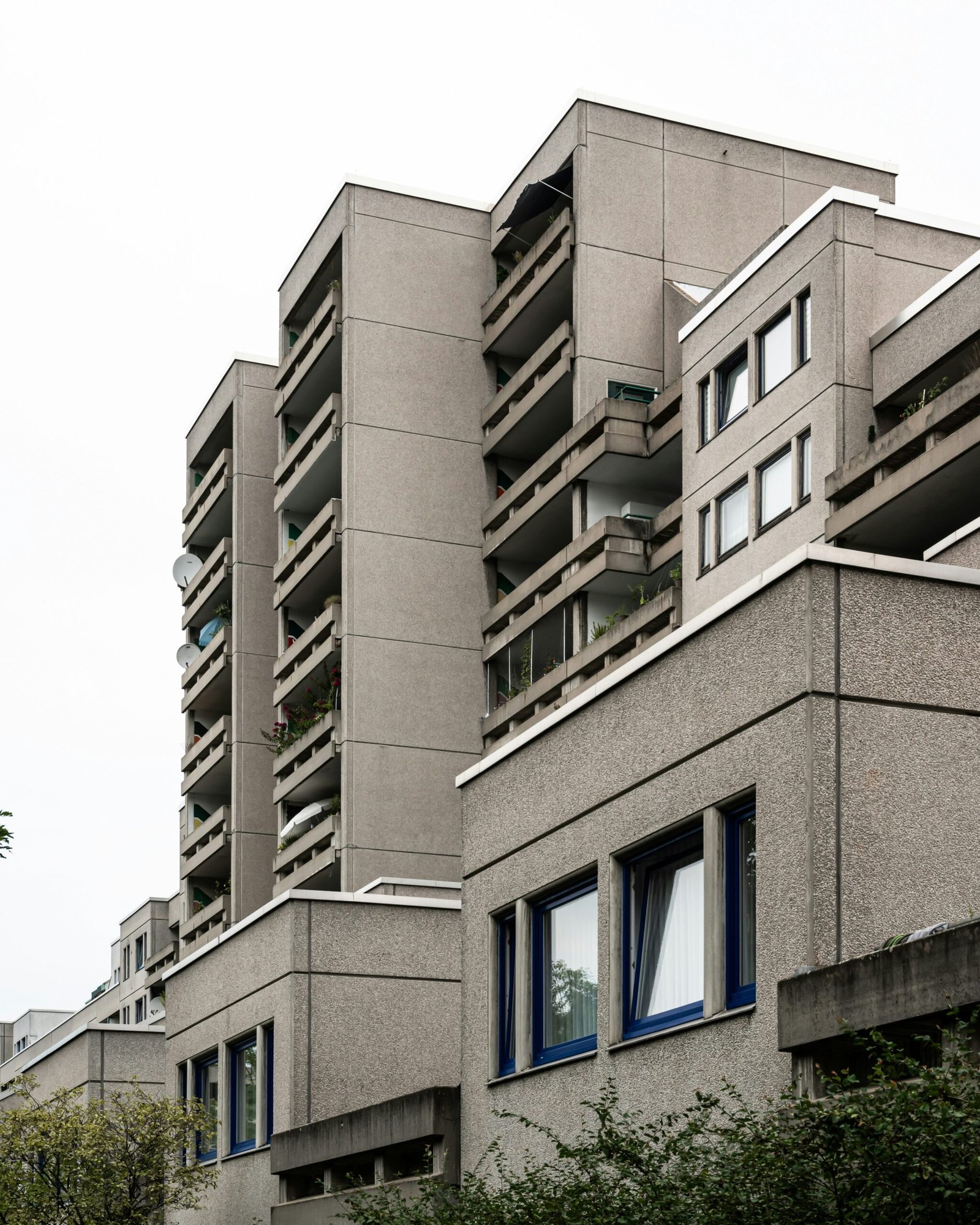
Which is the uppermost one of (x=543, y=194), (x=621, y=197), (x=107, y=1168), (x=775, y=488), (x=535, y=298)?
(x=543, y=194)

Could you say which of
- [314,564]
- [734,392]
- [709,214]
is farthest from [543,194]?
[314,564]

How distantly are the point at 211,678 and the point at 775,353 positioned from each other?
25.3 metres

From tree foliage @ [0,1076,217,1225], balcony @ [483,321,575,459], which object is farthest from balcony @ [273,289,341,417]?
tree foliage @ [0,1076,217,1225]

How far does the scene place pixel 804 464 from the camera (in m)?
33.5

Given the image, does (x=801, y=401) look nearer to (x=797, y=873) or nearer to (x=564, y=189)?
(x=564, y=189)

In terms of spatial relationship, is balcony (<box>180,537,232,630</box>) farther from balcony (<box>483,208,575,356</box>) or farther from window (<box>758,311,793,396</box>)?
window (<box>758,311,793,396</box>)

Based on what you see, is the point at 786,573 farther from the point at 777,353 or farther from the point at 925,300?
the point at 777,353

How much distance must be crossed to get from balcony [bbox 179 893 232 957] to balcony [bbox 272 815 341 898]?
5.14 m

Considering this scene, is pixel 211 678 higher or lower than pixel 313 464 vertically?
lower

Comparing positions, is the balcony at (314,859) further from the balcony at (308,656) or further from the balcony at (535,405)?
the balcony at (535,405)

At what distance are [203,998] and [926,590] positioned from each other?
2063 cm

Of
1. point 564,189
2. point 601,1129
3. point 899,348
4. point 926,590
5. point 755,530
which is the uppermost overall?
point 564,189

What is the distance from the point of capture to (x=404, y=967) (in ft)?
97.6

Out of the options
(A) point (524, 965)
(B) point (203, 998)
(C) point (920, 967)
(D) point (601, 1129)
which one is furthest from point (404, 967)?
(C) point (920, 967)
